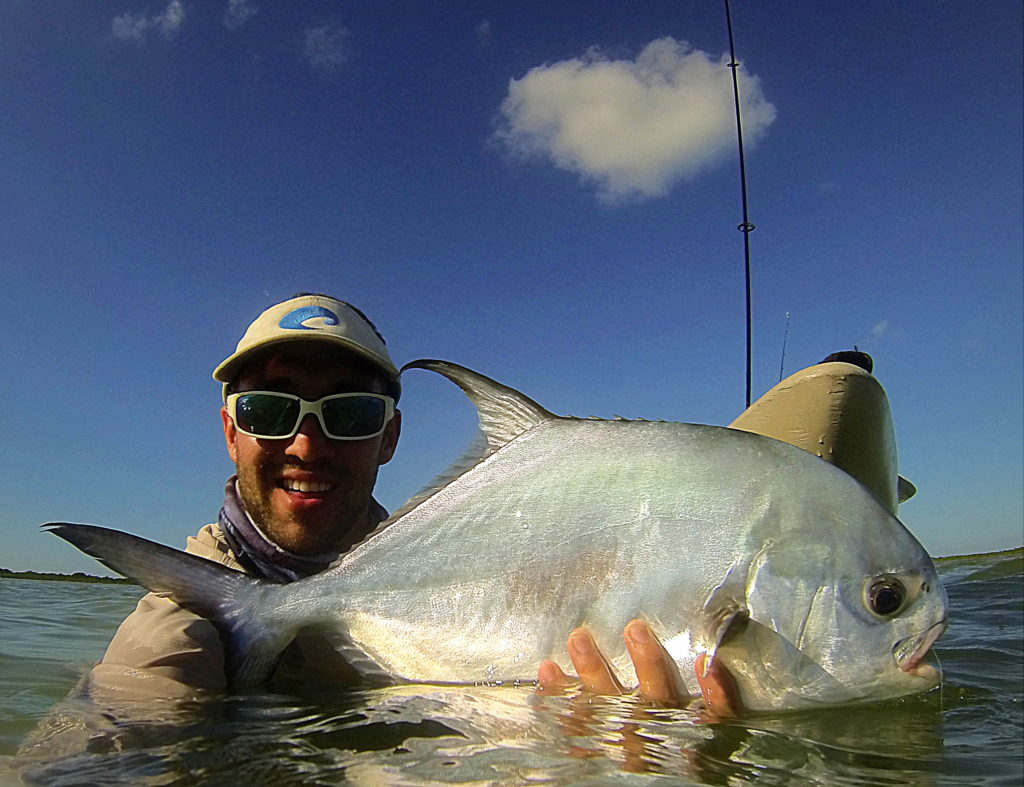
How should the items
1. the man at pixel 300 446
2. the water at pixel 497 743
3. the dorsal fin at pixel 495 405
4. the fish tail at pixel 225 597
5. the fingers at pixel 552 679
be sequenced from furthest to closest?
1. the man at pixel 300 446
2. the dorsal fin at pixel 495 405
3. the fish tail at pixel 225 597
4. the fingers at pixel 552 679
5. the water at pixel 497 743

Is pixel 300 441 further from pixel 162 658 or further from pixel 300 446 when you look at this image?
pixel 162 658

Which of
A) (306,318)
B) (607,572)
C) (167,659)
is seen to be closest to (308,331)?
(306,318)

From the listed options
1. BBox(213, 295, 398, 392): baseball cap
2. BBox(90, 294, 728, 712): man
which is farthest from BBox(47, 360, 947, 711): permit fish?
BBox(213, 295, 398, 392): baseball cap

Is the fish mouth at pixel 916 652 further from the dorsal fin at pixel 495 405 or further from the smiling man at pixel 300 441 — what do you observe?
the smiling man at pixel 300 441

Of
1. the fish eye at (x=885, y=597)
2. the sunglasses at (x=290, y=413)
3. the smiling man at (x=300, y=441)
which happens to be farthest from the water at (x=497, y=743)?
the sunglasses at (x=290, y=413)

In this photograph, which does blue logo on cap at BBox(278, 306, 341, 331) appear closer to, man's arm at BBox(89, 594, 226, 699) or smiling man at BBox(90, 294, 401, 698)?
smiling man at BBox(90, 294, 401, 698)

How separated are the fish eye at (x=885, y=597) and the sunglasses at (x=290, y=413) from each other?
6.37ft

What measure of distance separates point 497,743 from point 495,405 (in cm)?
92

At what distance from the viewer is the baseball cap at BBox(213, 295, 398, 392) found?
10.3 ft

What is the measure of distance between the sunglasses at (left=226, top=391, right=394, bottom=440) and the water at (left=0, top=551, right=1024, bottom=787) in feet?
3.30

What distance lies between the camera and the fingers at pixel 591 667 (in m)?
1.97

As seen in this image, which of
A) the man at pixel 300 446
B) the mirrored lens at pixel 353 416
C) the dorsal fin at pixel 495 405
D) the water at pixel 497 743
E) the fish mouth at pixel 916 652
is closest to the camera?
the water at pixel 497 743

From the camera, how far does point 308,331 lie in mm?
3115

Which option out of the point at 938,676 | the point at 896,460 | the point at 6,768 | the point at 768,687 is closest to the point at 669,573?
the point at 768,687
